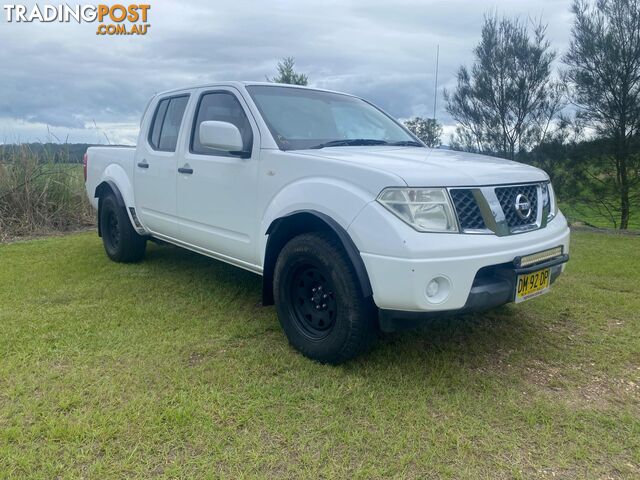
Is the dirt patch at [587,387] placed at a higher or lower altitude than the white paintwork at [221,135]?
lower

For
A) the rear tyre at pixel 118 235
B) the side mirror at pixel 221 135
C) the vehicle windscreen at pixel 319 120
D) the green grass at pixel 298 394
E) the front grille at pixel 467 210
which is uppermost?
the vehicle windscreen at pixel 319 120

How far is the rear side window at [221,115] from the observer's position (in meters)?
3.64

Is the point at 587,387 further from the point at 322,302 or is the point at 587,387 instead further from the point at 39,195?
the point at 39,195

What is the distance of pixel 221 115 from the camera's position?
13.0 ft

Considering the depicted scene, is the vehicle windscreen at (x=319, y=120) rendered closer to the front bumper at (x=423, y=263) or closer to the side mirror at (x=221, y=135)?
the side mirror at (x=221, y=135)

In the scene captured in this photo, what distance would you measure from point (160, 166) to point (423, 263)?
291 cm

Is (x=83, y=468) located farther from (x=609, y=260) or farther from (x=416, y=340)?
(x=609, y=260)

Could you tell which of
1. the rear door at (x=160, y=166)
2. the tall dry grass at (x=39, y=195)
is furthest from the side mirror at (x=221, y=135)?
the tall dry grass at (x=39, y=195)

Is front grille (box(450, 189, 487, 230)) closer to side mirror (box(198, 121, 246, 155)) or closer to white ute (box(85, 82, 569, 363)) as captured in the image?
white ute (box(85, 82, 569, 363))

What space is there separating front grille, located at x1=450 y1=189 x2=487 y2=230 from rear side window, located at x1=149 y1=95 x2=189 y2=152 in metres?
2.67

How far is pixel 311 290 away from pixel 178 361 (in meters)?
0.93

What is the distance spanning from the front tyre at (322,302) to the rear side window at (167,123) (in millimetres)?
1916

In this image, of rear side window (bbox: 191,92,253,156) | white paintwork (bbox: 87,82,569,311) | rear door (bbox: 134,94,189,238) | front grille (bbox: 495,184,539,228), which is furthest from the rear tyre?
front grille (bbox: 495,184,539,228)

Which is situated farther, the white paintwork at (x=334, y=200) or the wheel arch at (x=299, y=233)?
the wheel arch at (x=299, y=233)
